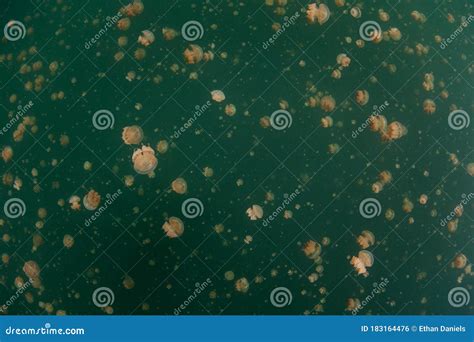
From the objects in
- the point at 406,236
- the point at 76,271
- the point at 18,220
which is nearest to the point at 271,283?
the point at 406,236

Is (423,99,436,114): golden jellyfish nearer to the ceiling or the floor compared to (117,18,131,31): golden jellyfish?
nearer to the ceiling

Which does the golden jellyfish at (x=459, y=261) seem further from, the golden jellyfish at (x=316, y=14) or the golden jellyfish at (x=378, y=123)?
the golden jellyfish at (x=316, y=14)

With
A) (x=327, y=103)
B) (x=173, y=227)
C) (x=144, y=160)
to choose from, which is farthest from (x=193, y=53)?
(x=173, y=227)

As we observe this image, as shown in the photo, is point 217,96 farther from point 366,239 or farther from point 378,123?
point 366,239

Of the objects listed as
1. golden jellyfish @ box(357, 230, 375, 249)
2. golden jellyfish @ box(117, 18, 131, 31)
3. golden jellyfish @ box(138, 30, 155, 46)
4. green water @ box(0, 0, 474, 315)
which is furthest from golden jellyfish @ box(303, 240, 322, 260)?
golden jellyfish @ box(117, 18, 131, 31)

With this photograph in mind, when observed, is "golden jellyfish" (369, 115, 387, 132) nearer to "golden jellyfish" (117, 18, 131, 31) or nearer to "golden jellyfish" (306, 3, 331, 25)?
"golden jellyfish" (306, 3, 331, 25)

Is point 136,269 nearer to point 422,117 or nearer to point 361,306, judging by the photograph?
point 361,306
